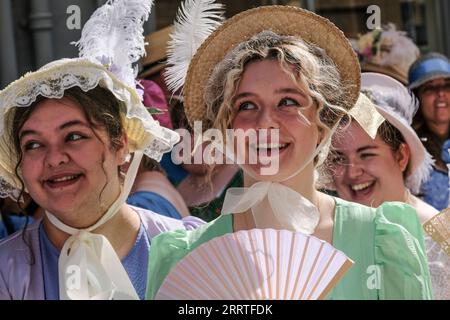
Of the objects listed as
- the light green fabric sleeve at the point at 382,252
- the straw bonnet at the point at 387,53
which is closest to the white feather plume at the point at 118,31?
the light green fabric sleeve at the point at 382,252

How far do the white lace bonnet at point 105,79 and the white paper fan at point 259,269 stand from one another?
0.74 m

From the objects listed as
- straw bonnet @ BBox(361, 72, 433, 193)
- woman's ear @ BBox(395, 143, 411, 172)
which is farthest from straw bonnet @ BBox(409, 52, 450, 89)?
woman's ear @ BBox(395, 143, 411, 172)

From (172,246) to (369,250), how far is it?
0.57m

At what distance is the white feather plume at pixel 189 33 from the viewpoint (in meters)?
3.52

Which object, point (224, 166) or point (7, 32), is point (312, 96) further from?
point (7, 32)

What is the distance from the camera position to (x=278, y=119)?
10.3 ft

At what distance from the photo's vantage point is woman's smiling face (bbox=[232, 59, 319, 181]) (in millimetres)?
3127

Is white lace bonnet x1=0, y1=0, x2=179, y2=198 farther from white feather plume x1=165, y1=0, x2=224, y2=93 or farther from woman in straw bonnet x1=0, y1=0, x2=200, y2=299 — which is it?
white feather plume x1=165, y1=0, x2=224, y2=93

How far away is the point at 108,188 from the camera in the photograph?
339cm

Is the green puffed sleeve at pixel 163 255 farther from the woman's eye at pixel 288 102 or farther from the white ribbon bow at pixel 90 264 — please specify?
the woman's eye at pixel 288 102

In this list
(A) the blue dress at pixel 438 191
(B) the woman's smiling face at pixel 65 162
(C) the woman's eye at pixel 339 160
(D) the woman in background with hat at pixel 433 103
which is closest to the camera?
(B) the woman's smiling face at pixel 65 162

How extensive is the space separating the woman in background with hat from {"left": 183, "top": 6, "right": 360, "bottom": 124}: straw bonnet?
2.04 metres

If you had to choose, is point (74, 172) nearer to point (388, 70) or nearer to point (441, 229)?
point (441, 229)

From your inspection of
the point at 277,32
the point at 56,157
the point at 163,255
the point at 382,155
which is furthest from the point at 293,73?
the point at 382,155
